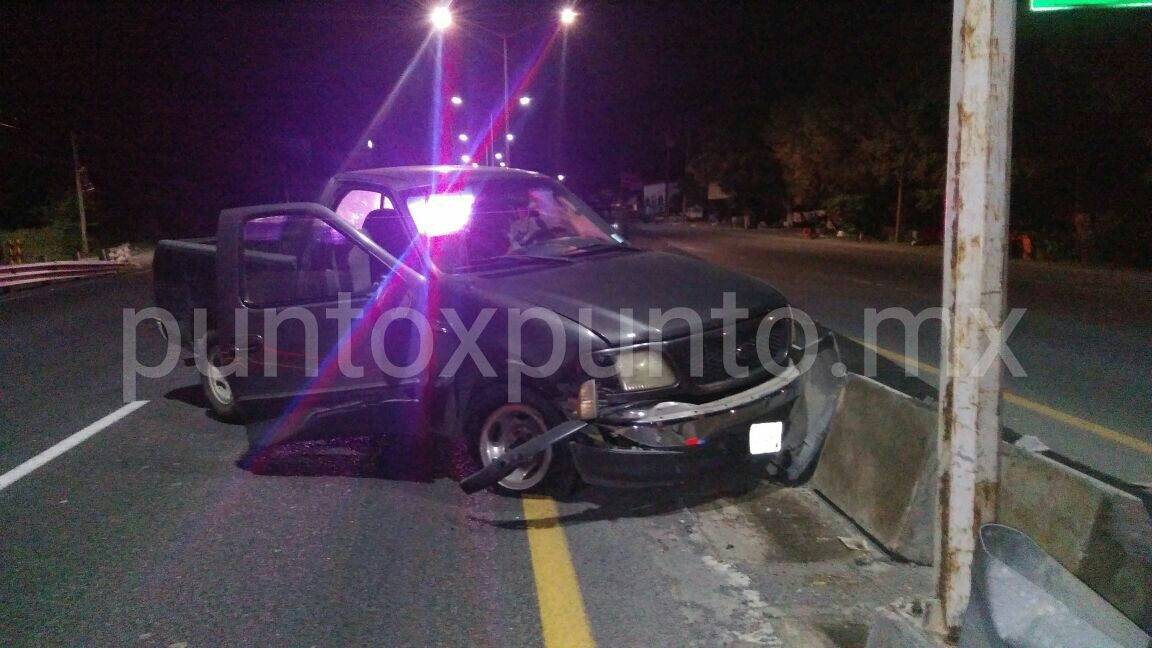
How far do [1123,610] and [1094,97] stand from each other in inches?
1045

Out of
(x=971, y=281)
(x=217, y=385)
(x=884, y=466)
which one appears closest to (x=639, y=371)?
(x=884, y=466)

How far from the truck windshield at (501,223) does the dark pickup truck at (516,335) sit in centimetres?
1

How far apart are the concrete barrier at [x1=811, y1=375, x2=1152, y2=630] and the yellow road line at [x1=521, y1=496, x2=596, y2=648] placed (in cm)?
156

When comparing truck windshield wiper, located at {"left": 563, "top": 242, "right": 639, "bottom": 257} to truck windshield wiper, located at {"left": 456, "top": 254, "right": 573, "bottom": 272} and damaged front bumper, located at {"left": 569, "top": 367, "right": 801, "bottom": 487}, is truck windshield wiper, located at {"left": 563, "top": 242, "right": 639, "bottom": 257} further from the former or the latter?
damaged front bumper, located at {"left": 569, "top": 367, "right": 801, "bottom": 487}

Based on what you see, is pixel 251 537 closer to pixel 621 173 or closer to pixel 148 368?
pixel 148 368

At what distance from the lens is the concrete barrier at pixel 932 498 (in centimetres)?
351

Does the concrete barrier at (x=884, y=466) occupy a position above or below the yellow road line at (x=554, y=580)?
above

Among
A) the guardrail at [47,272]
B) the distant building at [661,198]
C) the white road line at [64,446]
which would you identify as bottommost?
the white road line at [64,446]

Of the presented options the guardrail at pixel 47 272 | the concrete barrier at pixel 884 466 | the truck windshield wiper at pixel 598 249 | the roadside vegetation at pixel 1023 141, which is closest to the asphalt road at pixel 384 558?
the concrete barrier at pixel 884 466

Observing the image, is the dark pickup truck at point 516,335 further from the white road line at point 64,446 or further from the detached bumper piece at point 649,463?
the white road line at point 64,446

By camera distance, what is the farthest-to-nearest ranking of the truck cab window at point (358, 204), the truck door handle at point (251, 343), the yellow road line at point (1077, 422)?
the truck cab window at point (358, 204)
the yellow road line at point (1077, 422)
the truck door handle at point (251, 343)

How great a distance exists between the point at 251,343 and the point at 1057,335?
963 centimetres

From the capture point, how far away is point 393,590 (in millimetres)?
4434

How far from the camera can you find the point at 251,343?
6.29 metres
